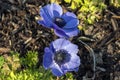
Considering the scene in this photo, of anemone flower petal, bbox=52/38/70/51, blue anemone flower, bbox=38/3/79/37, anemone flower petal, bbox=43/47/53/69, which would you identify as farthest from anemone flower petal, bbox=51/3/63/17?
anemone flower petal, bbox=43/47/53/69

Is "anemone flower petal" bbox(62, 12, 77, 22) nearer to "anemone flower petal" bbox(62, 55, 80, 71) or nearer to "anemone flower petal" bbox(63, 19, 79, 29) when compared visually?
"anemone flower petal" bbox(63, 19, 79, 29)

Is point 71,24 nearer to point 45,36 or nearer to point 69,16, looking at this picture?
point 69,16

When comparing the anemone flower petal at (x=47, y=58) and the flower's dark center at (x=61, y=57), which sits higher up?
the anemone flower petal at (x=47, y=58)

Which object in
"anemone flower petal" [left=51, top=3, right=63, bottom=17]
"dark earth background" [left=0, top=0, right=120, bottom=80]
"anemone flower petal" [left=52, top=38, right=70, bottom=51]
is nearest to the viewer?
"anemone flower petal" [left=52, top=38, right=70, bottom=51]

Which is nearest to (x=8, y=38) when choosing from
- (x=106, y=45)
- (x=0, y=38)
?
(x=0, y=38)

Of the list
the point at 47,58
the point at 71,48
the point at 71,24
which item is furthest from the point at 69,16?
the point at 47,58

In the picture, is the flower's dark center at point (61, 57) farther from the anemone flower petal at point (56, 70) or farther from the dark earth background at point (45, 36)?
the dark earth background at point (45, 36)

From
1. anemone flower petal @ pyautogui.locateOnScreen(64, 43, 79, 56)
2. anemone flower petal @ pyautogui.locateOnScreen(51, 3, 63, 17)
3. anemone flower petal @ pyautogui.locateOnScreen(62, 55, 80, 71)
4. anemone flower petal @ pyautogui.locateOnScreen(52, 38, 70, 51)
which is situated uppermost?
anemone flower petal @ pyautogui.locateOnScreen(51, 3, 63, 17)

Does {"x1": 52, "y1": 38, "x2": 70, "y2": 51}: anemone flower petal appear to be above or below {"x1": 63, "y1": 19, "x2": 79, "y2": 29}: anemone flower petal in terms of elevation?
below

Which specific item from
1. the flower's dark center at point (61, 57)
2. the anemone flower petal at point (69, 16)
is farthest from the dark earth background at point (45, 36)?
the anemone flower petal at point (69, 16)

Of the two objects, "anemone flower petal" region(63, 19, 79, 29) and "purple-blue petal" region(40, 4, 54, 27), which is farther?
"anemone flower petal" region(63, 19, 79, 29)
